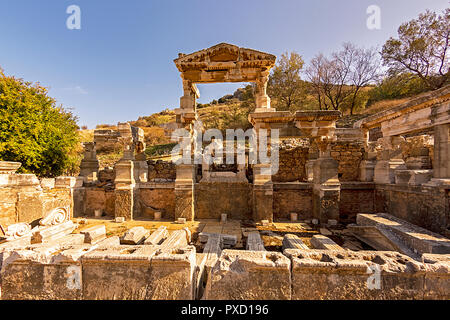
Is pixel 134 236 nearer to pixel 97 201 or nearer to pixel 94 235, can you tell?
pixel 94 235

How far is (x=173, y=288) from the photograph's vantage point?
9.96ft

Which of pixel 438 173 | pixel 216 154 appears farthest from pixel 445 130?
pixel 216 154

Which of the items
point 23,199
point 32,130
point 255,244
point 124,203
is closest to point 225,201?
point 255,244

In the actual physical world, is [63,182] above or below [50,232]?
above

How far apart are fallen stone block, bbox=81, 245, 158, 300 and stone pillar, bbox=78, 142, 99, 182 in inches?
321

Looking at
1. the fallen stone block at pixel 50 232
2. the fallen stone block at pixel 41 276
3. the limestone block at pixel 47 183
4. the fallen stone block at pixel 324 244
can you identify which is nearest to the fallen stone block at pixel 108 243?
the fallen stone block at pixel 41 276

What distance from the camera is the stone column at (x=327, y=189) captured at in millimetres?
7594

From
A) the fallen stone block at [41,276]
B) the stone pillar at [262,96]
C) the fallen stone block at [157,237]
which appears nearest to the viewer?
the fallen stone block at [41,276]

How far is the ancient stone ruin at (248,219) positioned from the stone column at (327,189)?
4 centimetres

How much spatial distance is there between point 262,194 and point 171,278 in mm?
5346

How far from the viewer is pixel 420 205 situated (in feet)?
19.4

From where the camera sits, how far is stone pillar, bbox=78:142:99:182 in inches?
388

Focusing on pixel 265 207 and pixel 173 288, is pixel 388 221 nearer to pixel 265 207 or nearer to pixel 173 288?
pixel 265 207

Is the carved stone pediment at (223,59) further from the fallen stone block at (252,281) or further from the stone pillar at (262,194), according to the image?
the fallen stone block at (252,281)
